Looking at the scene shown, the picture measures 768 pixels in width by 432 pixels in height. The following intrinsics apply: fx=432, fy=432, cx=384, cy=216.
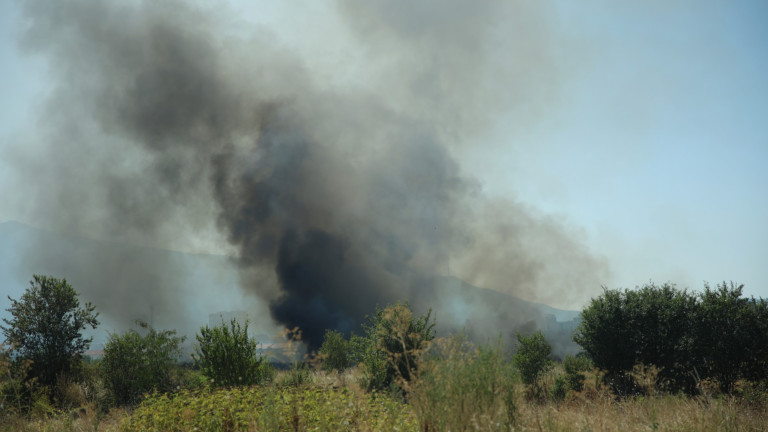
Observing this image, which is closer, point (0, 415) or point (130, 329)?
point (0, 415)

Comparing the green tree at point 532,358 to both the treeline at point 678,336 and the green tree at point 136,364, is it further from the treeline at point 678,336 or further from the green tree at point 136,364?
the green tree at point 136,364

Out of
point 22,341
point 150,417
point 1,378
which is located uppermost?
point 22,341

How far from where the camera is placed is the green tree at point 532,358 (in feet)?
68.7

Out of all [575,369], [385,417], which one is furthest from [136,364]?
[575,369]

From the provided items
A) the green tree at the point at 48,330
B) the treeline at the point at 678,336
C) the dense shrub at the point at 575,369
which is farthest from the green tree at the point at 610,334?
the green tree at the point at 48,330

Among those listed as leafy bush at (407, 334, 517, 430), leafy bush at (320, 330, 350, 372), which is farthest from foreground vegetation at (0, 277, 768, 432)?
leafy bush at (320, 330, 350, 372)

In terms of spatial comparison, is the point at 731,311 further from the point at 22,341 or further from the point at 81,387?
the point at 22,341

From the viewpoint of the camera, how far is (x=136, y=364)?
53.2 ft

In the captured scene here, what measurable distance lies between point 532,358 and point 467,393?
17.4 m

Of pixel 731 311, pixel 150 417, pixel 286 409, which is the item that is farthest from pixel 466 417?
pixel 731 311

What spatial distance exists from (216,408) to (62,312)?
14539 millimetres

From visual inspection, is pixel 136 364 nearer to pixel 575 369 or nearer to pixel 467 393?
pixel 467 393

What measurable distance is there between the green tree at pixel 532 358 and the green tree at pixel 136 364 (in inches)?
602

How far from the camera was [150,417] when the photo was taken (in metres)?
8.67
